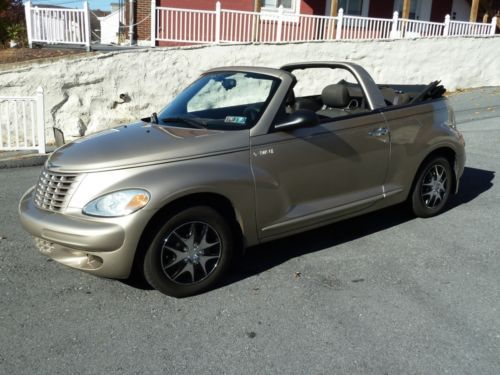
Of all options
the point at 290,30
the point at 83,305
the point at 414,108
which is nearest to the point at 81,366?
the point at 83,305

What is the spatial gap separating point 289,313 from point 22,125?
8.57 meters

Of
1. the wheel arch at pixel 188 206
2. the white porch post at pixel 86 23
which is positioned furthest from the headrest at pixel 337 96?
the white porch post at pixel 86 23

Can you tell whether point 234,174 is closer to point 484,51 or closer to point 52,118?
point 52,118

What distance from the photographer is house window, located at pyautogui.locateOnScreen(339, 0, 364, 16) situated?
19.4m

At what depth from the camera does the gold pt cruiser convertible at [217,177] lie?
3730 mm

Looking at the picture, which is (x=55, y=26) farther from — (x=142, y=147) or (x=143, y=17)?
(x=142, y=147)

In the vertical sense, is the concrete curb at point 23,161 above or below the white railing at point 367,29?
below

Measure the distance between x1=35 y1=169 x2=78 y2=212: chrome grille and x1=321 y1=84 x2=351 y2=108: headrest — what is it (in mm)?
2840

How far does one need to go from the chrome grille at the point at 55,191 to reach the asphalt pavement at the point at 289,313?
688 mm

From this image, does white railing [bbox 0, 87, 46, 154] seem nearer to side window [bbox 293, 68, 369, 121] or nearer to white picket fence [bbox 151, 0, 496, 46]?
white picket fence [bbox 151, 0, 496, 46]

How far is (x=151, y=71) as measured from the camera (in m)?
11.8

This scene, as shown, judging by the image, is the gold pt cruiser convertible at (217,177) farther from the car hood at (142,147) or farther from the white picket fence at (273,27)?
the white picket fence at (273,27)

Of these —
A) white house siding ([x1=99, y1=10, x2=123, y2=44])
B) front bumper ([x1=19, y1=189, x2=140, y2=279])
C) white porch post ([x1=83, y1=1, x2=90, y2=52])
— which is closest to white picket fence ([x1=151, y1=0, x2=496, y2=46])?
white porch post ([x1=83, y1=1, x2=90, y2=52])

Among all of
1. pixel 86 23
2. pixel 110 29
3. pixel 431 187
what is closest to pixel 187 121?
pixel 431 187
